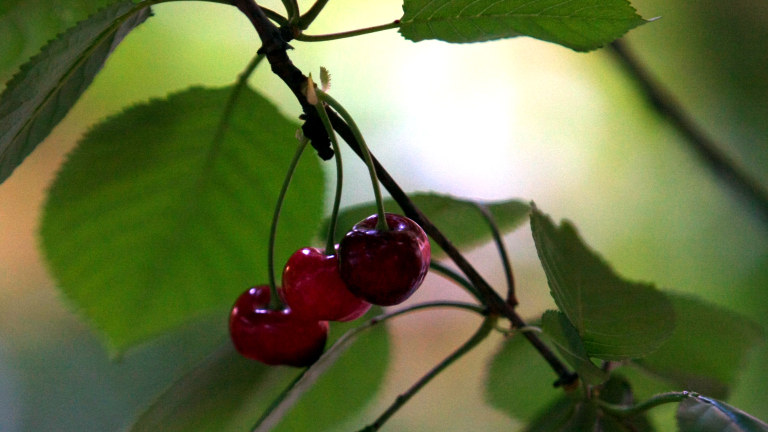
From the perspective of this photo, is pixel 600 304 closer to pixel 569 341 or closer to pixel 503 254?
pixel 569 341

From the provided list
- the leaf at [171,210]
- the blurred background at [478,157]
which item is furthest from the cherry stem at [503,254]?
the blurred background at [478,157]

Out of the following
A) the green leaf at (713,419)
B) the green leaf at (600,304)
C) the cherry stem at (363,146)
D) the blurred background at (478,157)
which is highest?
the cherry stem at (363,146)

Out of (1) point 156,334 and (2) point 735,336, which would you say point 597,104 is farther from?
(1) point 156,334

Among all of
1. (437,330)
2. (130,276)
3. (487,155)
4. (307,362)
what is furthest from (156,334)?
(487,155)

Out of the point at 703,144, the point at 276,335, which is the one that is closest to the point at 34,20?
the point at 276,335

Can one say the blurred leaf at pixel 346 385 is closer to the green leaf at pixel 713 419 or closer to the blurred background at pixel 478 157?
the green leaf at pixel 713 419

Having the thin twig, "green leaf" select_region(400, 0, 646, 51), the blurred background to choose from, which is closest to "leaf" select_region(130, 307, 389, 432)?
"green leaf" select_region(400, 0, 646, 51)
